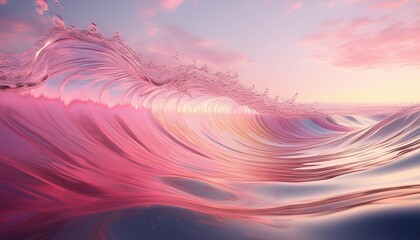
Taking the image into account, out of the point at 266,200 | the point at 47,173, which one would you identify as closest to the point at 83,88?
the point at 47,173

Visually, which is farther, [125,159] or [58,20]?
[125,159]

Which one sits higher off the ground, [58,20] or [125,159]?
[58,20]

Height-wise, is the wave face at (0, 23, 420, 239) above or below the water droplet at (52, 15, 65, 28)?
below

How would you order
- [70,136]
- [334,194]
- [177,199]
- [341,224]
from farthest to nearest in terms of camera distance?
[70,136] → [334,194] → [177,199] → [341,224]

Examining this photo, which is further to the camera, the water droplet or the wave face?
the water droplet

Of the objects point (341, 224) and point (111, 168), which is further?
point (111, 168)

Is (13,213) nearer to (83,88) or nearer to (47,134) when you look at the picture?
(47,134)

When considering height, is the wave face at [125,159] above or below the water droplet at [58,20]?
below

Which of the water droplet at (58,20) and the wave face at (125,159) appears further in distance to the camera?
the water droplet at (58,20)
